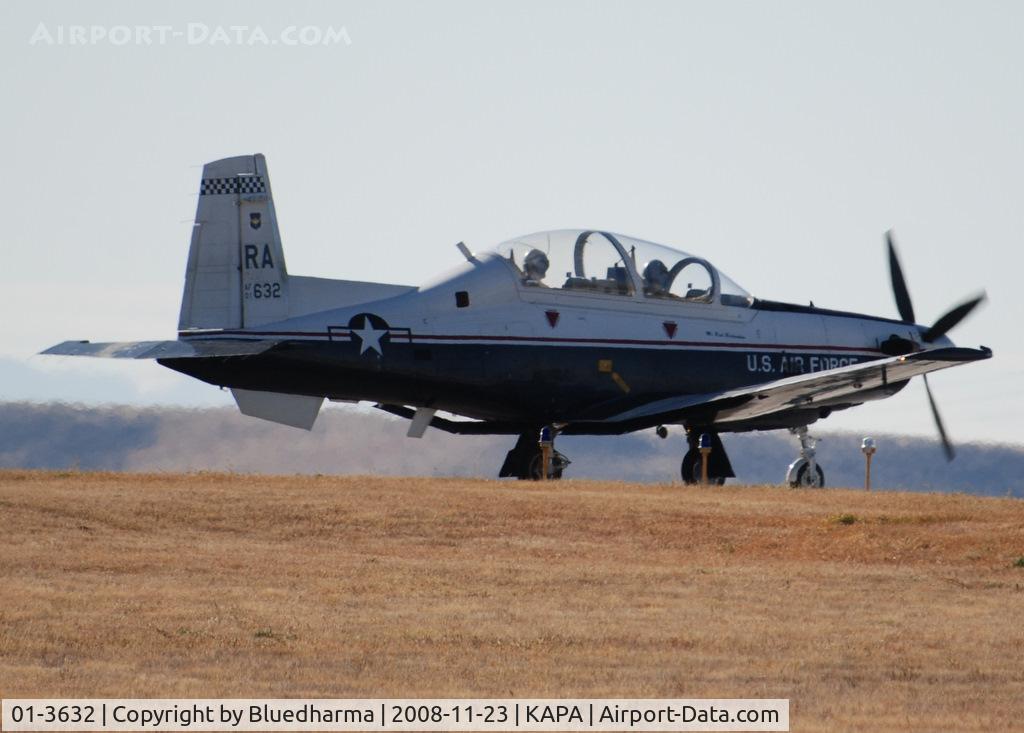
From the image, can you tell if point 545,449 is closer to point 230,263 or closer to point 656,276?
point 656,276

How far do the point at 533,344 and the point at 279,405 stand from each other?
4030 mm

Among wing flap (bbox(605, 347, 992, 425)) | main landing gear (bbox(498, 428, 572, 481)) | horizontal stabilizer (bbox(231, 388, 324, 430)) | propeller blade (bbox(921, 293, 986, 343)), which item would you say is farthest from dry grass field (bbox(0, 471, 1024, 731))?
propeller blade (bbox(921, 293, 986, 343))

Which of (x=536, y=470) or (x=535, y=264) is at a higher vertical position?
(x=535, y=264)

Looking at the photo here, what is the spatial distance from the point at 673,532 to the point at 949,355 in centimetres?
599

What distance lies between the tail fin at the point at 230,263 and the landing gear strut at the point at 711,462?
775 centimetres

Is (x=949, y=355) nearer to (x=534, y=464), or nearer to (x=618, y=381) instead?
(x=618, y=381)

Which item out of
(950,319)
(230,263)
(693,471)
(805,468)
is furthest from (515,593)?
(950,319)

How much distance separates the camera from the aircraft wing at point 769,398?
2781cm

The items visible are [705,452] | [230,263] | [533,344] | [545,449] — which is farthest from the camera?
[705,452]

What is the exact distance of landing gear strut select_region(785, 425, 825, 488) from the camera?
29406 millimetres

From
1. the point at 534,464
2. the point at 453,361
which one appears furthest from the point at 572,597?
the point at 534,464

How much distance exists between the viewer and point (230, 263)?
83.7 feet

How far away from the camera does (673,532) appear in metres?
22.1

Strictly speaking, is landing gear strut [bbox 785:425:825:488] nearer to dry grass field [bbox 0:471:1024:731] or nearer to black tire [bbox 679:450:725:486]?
black tire [bbox 679:450:725:486]
